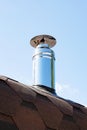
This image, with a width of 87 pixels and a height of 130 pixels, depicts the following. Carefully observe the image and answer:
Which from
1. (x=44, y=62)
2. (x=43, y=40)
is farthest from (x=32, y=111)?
(x=43, y=40)

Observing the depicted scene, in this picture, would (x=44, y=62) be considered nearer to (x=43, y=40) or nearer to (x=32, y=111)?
(x=43, y=40)

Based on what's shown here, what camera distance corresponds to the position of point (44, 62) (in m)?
1.41

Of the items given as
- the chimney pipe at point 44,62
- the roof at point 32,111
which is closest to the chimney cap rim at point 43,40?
the chimney pipe at point 44,62

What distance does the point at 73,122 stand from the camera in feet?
3.39

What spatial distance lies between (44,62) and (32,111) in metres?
0.52

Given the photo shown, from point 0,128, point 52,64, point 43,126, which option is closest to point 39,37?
point 52,64

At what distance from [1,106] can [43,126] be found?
15cm

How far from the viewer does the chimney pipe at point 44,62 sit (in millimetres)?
1350

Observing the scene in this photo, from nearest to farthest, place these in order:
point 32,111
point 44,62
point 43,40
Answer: point 32,111 < point 44,62 < point 43,40

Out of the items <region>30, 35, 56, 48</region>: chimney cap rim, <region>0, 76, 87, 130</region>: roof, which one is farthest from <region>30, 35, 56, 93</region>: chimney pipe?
<region>0, 76, 87, 130</region>: roof

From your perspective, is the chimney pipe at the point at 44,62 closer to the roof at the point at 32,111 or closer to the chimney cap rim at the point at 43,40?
the chimney cap rim at the point at 43,40

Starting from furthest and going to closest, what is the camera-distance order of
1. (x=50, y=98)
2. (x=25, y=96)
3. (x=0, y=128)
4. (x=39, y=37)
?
(x=39, y=37)
(x=50, y=98)
(x=25, y=96)
(x=0, y=128)

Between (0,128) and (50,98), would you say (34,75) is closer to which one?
(50,98)

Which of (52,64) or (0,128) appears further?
(52,64)
